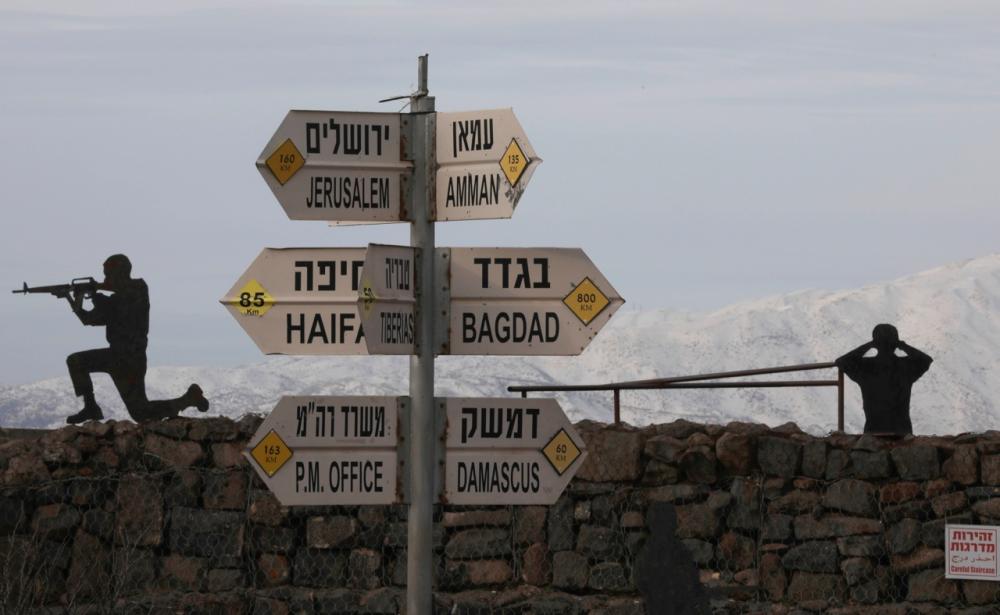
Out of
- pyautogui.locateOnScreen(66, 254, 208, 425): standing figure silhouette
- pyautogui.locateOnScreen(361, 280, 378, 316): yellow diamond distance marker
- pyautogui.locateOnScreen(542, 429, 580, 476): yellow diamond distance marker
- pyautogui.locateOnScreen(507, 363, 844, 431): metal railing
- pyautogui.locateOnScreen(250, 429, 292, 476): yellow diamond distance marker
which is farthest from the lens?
pyautogui.locateOnScreen(66, 254, 208, 425): standing figure silhouette

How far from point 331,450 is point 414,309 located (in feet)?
1.97

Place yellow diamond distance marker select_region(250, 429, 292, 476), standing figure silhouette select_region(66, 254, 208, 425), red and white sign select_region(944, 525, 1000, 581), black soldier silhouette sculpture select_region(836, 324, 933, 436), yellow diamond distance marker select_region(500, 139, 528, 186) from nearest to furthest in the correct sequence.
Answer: yellow diamond distance marker select_region(500, 139, 528, 186), yellow diamond distance marker select_region(250, 429, 292, 476), red and white sign select_region(944, 525, 1000, 581), black soldier silhouette sculpture select_region(836, 324, 933, 436), standing figure silhouette select_region(66, 254, 208, 425)

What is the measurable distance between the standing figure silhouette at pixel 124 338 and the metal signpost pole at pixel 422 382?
6.56 meters

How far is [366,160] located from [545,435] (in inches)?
47.6

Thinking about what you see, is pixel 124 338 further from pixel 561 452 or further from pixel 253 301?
pixel 561 452

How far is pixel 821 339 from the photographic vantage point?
11538 cm

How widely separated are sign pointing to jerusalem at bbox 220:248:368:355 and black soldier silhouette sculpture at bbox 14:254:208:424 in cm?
635

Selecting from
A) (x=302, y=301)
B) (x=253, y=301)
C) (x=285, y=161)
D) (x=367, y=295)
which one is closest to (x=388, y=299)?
(x=367, y=295)

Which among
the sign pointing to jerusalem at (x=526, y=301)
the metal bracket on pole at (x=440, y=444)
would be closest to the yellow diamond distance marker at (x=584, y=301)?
the sign pointing to jerusalem at (x=526, y=301)

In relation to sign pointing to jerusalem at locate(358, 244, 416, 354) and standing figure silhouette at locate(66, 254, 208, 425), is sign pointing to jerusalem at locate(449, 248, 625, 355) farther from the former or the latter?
standing figure silhouette at locate(66, 254, 208, 425)

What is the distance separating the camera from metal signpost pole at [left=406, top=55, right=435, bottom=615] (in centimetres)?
586

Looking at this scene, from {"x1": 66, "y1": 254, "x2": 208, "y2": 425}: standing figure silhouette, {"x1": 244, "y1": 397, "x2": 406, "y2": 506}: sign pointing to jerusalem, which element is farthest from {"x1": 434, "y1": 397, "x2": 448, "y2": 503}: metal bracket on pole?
{"x1": 66, "y1": 254, "x2": 208, "y2": 425}: standing figure silhouette

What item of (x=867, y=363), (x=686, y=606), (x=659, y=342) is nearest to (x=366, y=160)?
(x=686, y=606)

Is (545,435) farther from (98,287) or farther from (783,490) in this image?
(98,287)
